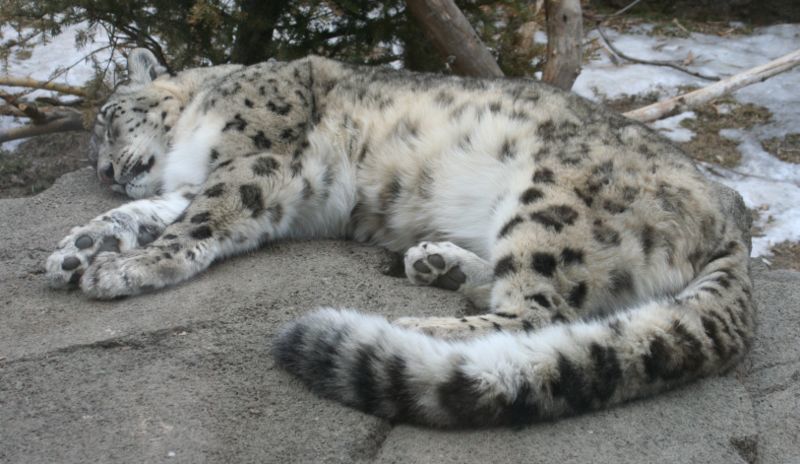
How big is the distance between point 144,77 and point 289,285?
1910 millimetres

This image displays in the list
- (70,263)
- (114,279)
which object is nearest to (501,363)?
(114,279)

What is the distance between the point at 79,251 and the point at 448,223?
1447 mm

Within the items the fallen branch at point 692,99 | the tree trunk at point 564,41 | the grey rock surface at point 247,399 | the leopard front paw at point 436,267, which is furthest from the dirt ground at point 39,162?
the fallen branch at point 692,99

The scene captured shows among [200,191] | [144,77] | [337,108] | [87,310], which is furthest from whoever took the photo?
[144,77]

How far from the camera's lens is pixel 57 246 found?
3434 mm

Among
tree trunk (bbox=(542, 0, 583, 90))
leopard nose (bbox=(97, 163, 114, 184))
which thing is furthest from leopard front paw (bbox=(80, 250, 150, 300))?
tree trunk (bbox=(542, 0, 583, 90))

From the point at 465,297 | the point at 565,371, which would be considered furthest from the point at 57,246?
the point at 565,371

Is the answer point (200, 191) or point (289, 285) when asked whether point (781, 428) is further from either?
point (200, 191)

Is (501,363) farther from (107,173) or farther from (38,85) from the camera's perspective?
(38,85)

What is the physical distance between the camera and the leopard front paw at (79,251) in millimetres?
3201

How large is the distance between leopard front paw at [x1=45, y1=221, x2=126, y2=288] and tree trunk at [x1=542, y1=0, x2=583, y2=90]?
3058 millimetres

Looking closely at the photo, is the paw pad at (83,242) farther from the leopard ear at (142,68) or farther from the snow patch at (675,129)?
the snow patch at (675,129)

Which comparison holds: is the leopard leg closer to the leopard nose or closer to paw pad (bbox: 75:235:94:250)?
paw pad (bbox: 75:235:94:250)

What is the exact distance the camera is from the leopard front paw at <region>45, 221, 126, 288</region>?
126 inches
